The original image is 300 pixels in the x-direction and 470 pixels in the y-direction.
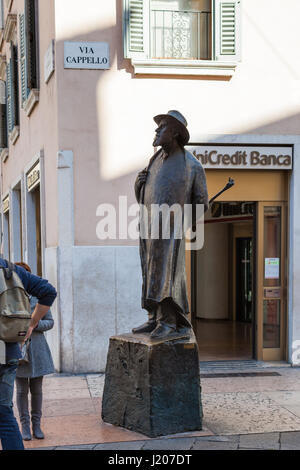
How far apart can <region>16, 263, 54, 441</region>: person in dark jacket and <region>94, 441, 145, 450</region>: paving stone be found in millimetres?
605

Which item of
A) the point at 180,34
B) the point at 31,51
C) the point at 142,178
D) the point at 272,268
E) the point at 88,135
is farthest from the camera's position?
the point at 31,51

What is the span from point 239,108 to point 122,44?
1910mm

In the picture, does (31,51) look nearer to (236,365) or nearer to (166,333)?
(236,365)

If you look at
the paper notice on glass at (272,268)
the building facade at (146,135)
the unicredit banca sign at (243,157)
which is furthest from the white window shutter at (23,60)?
the paper notice on glass at (272,268)

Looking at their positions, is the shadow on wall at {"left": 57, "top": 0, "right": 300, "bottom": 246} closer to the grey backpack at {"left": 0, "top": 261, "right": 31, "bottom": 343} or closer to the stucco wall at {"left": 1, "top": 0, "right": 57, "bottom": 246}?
the stucco wall at {"left": 1, "top": 0, "right": 57, "bottom": 246}

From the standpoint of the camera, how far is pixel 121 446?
4992mm

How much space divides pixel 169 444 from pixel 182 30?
6.14 m

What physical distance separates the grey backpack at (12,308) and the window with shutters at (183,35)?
5172 millimetres

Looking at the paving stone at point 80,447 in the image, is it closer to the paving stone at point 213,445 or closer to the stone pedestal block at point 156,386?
the stone pedestal block at point 156,386

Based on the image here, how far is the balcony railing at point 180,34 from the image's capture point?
877cm

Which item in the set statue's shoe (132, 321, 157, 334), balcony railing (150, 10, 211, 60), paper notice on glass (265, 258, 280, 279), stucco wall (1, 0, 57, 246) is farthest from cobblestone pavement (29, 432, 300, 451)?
balcony railing (150, 10, 211, 60)

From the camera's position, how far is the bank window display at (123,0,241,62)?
8.51 m

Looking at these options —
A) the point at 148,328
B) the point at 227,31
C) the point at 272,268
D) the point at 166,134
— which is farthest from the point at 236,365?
the point at 227,31

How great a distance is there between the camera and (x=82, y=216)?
8.42 meters
